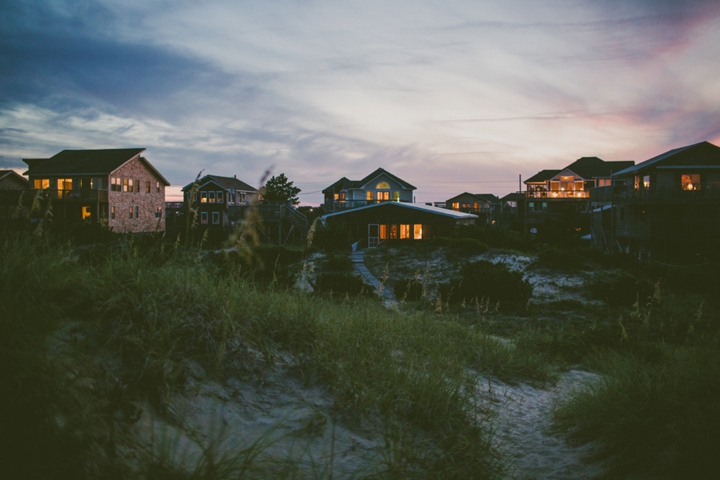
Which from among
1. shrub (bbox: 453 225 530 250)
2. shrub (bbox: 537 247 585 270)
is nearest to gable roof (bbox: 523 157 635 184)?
shrub (bbox: 453 225 530 250)

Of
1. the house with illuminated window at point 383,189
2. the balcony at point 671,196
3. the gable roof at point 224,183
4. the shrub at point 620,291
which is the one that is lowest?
the shrub at point 620,291

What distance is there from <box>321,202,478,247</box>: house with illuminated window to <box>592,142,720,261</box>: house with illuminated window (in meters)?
12.8

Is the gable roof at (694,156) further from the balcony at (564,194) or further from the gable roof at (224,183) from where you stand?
the gable roof at (224,183)

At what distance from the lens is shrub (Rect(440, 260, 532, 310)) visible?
52.4 ft

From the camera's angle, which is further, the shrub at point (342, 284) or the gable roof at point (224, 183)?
the gable roof at point (224, 183)

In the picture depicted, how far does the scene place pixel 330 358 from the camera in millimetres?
4805

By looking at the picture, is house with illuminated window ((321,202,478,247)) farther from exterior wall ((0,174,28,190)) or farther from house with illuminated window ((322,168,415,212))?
exterior wall ((0,174,28,190))

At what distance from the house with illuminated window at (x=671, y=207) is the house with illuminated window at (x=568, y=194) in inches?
628

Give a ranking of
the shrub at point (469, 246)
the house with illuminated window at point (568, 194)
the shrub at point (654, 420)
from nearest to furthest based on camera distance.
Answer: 1. the shrub at point (654, 420)
2. the shrub at point (469, 246)
3. the house with illuminated window at point (568, 194)

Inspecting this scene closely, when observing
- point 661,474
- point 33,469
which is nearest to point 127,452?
point 33,469

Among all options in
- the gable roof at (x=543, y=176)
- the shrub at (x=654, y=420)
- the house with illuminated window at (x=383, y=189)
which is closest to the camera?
the shrub at (x=654, y=420)

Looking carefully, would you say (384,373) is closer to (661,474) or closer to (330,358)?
(330,358)

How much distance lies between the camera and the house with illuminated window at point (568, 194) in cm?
5644

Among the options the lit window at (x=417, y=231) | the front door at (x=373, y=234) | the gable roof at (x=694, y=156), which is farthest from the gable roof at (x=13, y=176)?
the gable roof at (x=694, y=156)
